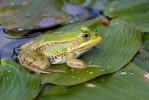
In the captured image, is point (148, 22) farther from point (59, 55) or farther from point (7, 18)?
point (7, 18)

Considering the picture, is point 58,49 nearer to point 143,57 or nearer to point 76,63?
point 76,63

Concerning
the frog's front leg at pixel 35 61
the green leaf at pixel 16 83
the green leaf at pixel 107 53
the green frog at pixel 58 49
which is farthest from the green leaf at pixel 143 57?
the green leaf at pixel 16 83

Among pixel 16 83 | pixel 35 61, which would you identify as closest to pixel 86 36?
pixel 35 61

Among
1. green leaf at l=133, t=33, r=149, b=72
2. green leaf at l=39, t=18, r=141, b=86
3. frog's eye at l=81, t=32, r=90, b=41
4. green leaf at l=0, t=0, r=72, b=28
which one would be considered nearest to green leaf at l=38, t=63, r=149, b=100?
green leaf at l=39, t=18, r=141, b=86

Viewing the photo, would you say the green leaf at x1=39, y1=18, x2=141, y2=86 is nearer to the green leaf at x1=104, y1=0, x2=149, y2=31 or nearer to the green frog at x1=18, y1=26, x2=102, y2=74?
the green frog at x1=18, y1=26, x2=102, y2=74

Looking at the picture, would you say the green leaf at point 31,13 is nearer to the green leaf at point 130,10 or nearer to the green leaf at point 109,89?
the green leaf at point 130,10
